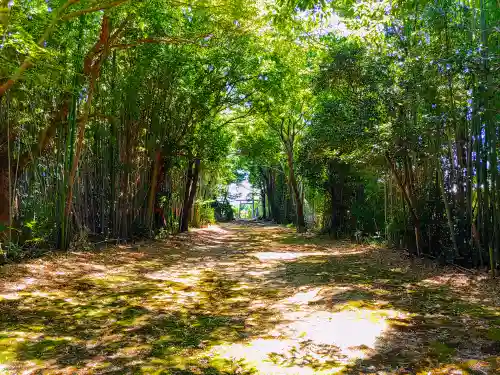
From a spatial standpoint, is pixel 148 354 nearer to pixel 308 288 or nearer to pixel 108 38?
pixel 308 288

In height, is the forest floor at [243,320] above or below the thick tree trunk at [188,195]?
below

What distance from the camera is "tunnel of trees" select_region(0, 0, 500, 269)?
4.45 m

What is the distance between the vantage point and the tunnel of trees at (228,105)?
4.45 metres

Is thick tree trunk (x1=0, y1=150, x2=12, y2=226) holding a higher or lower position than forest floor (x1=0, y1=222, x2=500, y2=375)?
higher

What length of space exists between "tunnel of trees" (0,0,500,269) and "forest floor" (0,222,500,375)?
3.17 feet

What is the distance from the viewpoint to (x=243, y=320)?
316 centimetres

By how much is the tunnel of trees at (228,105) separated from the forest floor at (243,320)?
38.1 inches

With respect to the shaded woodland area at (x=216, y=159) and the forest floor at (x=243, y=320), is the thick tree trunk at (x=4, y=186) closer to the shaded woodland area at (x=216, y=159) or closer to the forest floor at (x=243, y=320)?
the shaded woodland area at (x=216, y=159)

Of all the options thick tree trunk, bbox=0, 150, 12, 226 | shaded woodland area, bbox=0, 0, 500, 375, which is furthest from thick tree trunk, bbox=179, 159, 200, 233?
thick tree trunk, bbox=0, 150, 12, 226

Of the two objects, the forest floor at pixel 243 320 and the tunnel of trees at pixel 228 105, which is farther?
the tunnel of trees at pixel 228 105

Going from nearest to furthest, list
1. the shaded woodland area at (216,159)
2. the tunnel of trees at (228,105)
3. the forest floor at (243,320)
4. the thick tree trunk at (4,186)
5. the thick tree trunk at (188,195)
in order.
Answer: the forest floor at (243,320) < the shaded woodland area at (216,159) < the tunnel of trees at (228,105) < the thick tree trunk at (4,186) < the thick tree trunk at (188,195)

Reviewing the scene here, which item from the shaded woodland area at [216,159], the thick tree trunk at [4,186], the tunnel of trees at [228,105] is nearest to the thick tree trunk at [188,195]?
the shaded woodland area at [216,159]

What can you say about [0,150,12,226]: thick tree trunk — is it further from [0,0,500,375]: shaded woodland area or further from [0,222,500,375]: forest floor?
[0,222,500,375]: forest floor

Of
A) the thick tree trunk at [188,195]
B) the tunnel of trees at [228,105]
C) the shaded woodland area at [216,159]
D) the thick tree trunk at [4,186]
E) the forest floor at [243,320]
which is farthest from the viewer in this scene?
the thick tree trunk at [188,195]
